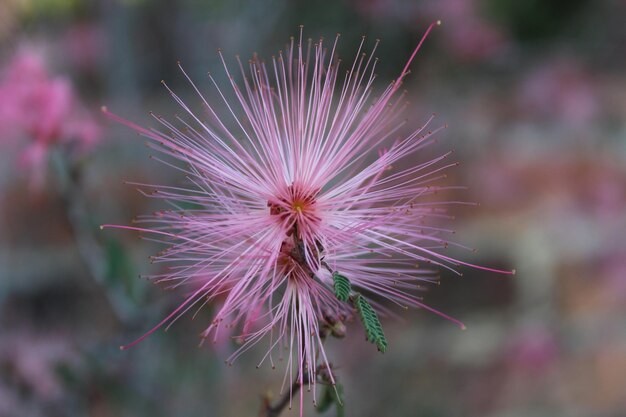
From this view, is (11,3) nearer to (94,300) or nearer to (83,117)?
(83,117)

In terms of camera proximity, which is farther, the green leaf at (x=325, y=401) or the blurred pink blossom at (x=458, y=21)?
the blurred pink blossom at (x=458, y=21)

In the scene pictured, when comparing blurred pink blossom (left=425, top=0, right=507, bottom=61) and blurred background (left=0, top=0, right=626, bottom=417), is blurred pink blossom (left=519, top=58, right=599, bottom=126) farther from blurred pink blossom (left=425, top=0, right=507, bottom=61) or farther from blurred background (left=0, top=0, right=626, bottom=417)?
blurred pink blossom (left=425, top=0, right=507, bottom=61)

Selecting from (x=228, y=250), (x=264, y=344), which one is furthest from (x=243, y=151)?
(x=264, y=344)

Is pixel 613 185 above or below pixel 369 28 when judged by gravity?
below

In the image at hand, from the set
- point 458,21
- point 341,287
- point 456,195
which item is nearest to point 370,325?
point 341,287

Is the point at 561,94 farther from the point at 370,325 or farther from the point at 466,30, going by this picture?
the point at 370,325

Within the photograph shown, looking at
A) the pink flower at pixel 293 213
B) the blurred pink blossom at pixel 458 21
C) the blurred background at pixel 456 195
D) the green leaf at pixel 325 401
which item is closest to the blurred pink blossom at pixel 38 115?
the blurred background at pixel 456 195

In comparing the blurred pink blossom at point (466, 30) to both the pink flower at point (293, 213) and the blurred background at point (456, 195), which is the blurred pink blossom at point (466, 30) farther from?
the pink flower at point (293, 213)

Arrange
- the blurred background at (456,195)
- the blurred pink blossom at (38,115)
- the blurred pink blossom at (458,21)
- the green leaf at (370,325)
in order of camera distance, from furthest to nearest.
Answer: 1. the blurred pink blossom at (458,21)
2. the blurred background at (456,195)
3. the blurred pink blossom at (38,115)
4. the green leaf at (370,325)
